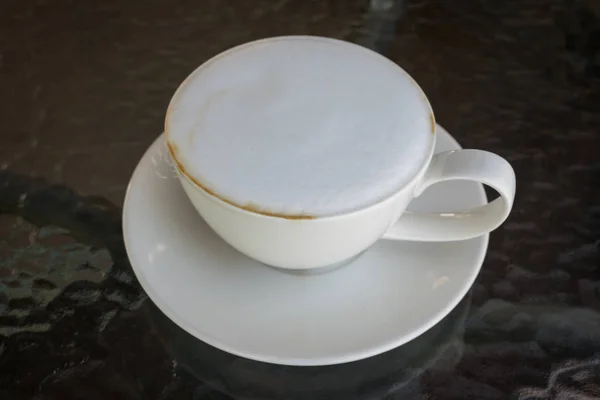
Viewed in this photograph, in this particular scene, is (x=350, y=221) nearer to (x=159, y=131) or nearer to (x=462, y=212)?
(x=462, y=212)

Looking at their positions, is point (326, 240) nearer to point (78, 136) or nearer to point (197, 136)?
point (197, 136)

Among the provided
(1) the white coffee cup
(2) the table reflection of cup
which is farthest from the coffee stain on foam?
(2) the table reflection of cup

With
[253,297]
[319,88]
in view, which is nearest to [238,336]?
[253,297]

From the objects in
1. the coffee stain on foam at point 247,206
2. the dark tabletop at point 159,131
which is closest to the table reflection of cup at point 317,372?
the dark tabletop at point 159,131

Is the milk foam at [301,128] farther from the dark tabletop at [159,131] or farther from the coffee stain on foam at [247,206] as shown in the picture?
the dark tabletop at [159,131]

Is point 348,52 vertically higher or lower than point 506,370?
higher

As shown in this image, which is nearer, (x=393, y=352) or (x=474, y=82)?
(x=393, y=352)

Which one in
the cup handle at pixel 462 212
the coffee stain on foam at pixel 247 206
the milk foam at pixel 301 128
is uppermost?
the milk foam at pixel 301 128
